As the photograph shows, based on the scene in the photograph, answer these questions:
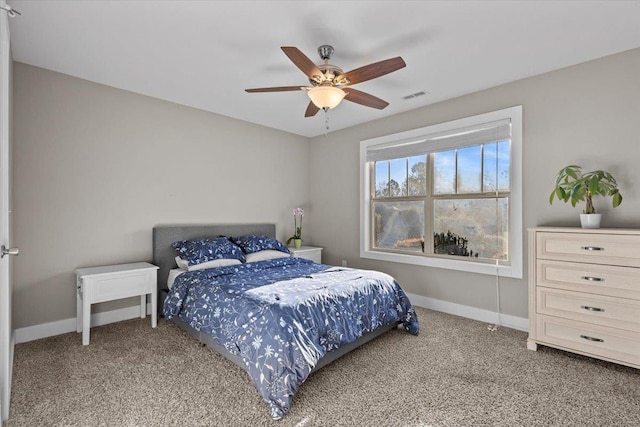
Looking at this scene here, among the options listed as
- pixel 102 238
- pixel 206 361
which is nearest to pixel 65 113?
pixel 102 238

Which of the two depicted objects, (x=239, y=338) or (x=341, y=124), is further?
(x=341, y=124)

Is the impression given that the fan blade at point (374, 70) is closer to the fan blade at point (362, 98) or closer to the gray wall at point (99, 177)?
the fan blade at point (362, 98)

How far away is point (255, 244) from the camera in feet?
13.3

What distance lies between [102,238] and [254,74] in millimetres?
2309

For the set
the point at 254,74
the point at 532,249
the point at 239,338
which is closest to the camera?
the point at 239,338

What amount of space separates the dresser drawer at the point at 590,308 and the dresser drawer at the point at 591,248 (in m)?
0.28

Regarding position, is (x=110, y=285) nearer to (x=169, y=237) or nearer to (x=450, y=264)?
(x=169, y=237)

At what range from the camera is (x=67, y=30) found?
7.78ft

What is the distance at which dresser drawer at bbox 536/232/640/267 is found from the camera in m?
2.30

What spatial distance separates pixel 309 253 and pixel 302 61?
10.1ft

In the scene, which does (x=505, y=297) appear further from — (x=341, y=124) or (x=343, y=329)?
(x=341, y=124)

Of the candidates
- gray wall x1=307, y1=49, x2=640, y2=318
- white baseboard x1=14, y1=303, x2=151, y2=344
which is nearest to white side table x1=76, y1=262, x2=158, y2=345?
white baseboard x1=14, y1=303, x2=151, y2=344

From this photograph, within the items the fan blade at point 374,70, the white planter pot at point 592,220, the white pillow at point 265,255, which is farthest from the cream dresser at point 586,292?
the white pillow at point 265,255

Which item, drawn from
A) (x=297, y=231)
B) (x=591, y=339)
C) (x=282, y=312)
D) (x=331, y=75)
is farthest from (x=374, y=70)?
(x=297, y=231)
